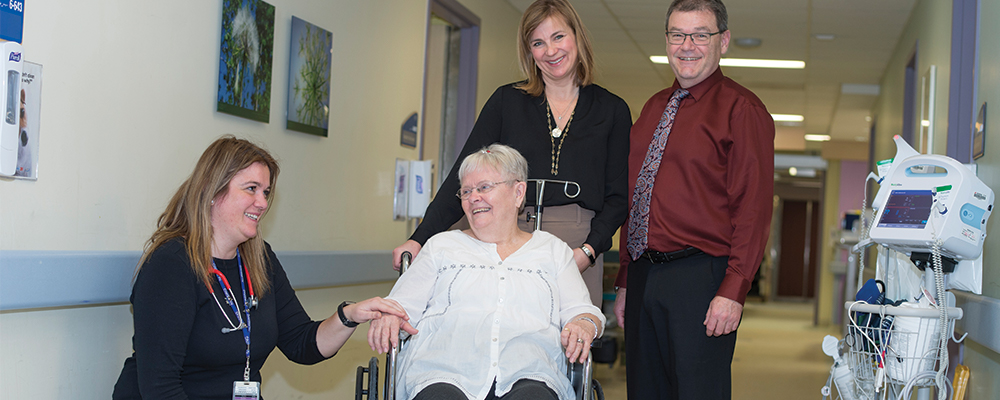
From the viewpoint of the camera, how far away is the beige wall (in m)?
2.02

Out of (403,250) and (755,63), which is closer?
(403,250)

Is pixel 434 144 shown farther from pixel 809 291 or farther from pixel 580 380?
pixel 809 291

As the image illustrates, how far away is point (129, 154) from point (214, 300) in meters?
0.59

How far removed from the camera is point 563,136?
8.00 feet

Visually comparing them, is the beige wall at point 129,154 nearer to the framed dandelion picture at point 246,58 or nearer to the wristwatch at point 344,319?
the framed dandelion picture at point 246,58

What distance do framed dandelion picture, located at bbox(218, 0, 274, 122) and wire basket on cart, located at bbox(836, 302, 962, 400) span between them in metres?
2.10

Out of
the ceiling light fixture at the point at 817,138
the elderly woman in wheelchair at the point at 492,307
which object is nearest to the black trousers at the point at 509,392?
the elderly woman in wheelchair at the point at 492,307

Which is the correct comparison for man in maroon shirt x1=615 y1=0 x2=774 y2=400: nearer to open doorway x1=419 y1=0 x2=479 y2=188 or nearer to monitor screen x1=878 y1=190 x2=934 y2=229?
monitor screen x1=878 y1=190 x2=934 y2=229

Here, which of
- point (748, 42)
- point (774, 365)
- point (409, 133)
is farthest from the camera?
point (774, 365)

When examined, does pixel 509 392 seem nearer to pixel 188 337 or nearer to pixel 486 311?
pixel 486 311

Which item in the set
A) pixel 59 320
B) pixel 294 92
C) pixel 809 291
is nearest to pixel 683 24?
pixel 294 92

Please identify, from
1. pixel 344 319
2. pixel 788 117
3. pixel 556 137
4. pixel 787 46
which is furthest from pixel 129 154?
pixel 788 117

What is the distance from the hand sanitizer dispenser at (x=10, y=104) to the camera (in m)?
1.86

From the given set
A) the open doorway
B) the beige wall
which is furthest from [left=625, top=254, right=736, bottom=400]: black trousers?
the open doorway
